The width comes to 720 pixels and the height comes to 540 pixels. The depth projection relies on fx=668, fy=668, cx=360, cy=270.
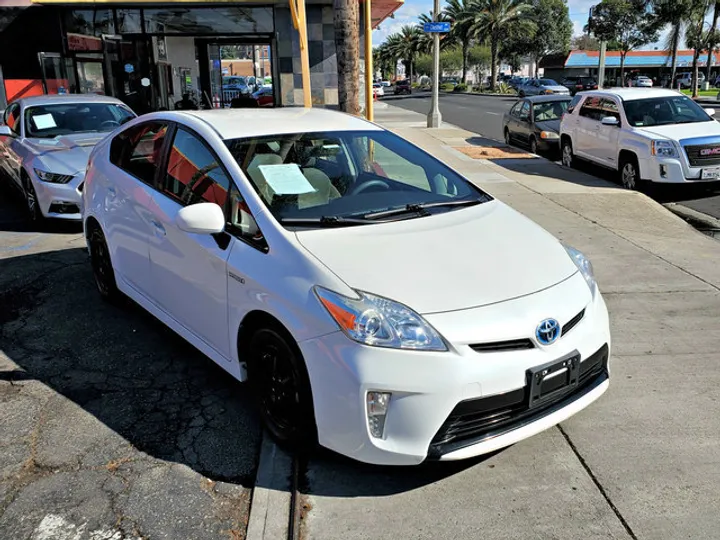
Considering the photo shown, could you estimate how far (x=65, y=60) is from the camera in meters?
16.3

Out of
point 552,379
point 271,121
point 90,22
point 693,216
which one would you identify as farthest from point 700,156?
point 90,22

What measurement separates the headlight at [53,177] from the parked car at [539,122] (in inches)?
434

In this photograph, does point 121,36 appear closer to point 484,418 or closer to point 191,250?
point 191,250

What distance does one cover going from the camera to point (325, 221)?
11.7 ft

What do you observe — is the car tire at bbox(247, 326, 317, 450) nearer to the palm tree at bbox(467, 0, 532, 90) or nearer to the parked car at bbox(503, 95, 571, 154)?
the parked car at bbox(503, 95, 571, 154)

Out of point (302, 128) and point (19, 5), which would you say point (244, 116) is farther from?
point (19, 5)

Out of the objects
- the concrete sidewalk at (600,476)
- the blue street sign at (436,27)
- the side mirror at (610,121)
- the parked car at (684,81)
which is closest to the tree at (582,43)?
the parked car at (684,81)

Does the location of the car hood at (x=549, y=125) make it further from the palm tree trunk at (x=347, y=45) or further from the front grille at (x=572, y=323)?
the front grille at (x=572, y=323)

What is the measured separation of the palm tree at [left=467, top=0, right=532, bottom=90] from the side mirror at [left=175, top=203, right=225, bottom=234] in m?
59.3

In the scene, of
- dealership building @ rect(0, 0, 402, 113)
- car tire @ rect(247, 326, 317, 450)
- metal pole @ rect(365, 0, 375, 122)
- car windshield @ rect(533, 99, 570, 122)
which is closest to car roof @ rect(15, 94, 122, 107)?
metal pole @ rect(365, 0, 375, 122)

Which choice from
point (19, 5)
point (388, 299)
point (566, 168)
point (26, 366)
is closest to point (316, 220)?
point (388, 299)

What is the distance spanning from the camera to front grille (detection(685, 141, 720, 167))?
1027 cm

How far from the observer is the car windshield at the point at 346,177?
12.2ft

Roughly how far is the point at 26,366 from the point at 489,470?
10.5 feet
